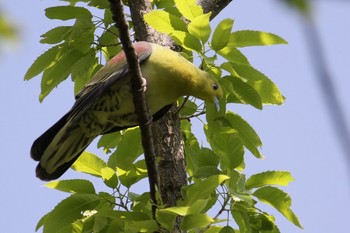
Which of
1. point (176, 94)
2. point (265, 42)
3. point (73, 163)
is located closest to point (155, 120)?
point (176, 94)

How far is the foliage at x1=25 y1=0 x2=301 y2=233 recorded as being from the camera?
2680 millimetres

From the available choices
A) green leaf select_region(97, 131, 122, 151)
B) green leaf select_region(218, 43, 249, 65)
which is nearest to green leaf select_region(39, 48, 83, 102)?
green leaf select_region(97, 131, 122, 151)

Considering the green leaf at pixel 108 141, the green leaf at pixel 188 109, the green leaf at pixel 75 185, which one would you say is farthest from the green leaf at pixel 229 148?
the green leaf at pixel 108 141

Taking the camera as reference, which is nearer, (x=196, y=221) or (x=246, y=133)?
(x=196, y=221)

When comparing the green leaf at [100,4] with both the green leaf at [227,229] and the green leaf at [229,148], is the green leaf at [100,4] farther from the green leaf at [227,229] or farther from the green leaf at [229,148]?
the green leaf at [227,229]

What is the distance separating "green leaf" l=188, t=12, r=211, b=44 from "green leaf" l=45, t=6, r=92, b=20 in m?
0.86

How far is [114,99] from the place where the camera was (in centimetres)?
347

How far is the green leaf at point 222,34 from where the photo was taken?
2.88 meters

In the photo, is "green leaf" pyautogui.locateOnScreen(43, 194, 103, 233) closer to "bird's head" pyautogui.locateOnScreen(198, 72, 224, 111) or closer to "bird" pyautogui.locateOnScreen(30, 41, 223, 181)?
"bird" pyautogui.locateOnScreen(30, 41, 223, 181)

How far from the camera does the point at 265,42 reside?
292 cm

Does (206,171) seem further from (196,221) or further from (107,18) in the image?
(107,18)

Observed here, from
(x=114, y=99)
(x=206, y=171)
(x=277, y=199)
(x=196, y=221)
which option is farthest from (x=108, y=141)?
(x=196, y=221)

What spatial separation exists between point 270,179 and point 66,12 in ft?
5.13

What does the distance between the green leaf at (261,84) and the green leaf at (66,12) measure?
3.31ft
